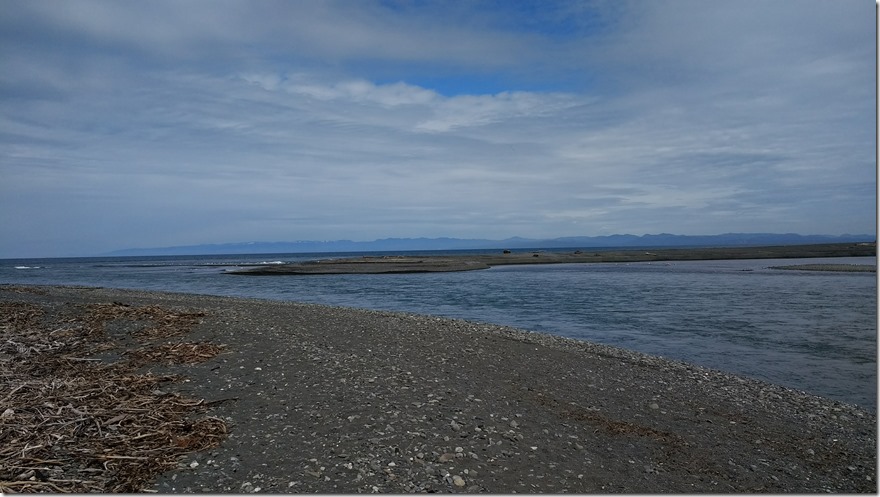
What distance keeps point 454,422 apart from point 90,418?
18.5ft

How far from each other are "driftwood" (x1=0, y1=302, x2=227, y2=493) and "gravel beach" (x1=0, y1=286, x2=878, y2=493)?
0.06m

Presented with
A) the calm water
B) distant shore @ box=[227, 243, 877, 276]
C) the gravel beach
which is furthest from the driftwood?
distant shore @ box=[227, 243, 877, 276]

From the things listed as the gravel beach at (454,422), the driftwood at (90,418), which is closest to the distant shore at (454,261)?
the gravel beach at (454,422)

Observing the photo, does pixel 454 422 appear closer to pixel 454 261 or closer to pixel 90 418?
pixel 90 418

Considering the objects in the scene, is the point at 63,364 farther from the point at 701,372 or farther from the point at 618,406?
the point at 701,372

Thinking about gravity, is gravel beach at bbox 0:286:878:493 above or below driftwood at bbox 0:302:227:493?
below

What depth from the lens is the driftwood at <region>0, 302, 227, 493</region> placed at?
6.39 m

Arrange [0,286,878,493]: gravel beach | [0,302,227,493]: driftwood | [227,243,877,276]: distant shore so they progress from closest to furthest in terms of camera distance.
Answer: [0,302,227,493]: driftwood, [0,286,878,493]: gravel beach, [227,243,877,276]: distant shore

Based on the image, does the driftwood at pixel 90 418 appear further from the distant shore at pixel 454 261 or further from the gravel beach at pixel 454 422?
the distant shore at pixel 454 261

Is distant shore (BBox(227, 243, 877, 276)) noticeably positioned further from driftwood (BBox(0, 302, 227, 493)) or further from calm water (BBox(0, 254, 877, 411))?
driftwood (BBox(0, 302, 227, 493))

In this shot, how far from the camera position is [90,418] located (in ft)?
25.7

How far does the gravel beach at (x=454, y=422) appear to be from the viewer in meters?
6.81

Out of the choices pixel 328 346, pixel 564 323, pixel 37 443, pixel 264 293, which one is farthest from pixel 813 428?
pixel 264 293

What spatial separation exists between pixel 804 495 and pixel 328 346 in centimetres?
1079
